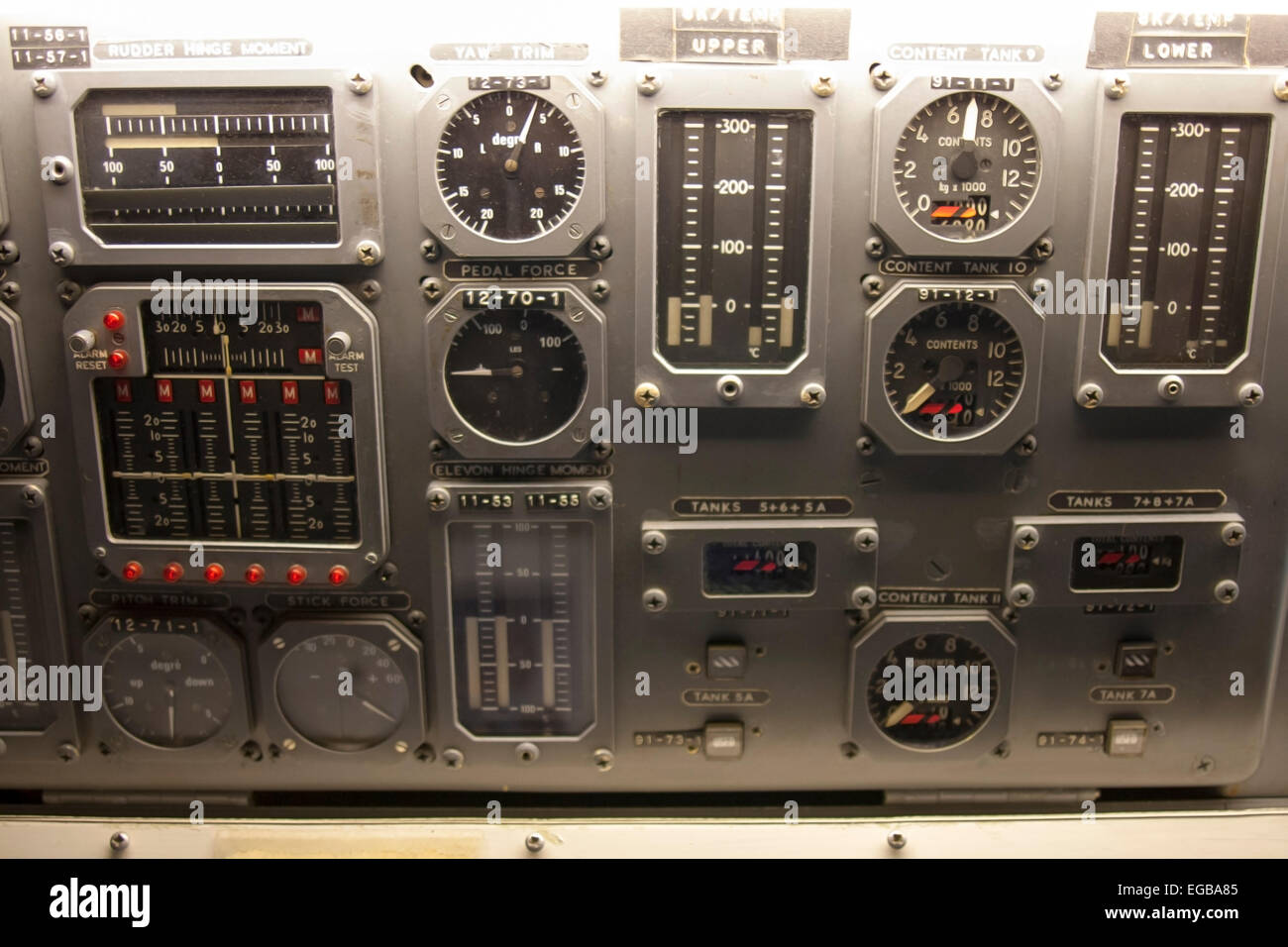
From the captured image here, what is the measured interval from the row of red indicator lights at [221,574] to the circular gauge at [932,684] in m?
1.58

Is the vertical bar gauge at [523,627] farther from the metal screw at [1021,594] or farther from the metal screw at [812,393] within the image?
the metal screw at [1021,594]

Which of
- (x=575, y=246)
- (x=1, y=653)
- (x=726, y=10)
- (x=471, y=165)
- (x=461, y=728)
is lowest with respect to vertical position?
(x=461, y=728)

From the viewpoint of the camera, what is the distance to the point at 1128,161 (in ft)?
7.17

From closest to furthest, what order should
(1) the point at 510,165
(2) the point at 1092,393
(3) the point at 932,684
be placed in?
1. (1) the point at 510,165
2. (2) the point at 1092,393
3. (3) the point at 932,684

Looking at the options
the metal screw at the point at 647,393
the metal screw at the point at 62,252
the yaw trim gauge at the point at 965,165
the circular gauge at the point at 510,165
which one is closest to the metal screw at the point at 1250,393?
the yaw trim gauge at the point at 965,165

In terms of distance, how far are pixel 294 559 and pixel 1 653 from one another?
965 millimetres

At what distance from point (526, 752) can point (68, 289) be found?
182cm

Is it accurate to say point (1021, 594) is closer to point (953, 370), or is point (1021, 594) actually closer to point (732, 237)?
point (953, 370)

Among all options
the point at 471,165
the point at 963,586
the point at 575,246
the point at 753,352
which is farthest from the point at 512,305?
the point at 963,586

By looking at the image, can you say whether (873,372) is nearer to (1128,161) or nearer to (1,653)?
(1128,161)

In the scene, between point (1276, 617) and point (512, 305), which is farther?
point (1276, 617)

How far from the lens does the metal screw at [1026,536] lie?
7.67ft

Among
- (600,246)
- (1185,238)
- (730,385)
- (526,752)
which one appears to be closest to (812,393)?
(730,385)

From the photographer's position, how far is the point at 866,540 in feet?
7.64
